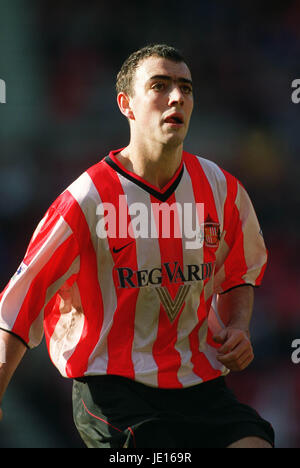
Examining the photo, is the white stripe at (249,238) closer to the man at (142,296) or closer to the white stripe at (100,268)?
the man at (142,296)

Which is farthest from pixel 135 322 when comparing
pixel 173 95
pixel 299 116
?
pixel 299 116

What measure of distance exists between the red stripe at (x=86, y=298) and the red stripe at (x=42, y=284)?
5 cm

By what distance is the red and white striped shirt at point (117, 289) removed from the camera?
192 cm

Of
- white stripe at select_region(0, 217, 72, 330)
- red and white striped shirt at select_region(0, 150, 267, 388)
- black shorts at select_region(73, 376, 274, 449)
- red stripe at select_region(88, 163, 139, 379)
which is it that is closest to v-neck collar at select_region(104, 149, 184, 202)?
red and white striped shirt at select_region(0, 150, 267, 388)

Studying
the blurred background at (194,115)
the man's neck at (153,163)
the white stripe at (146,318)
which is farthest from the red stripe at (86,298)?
the blurred background at (194,115)

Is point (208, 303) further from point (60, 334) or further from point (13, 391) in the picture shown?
point (13, 391)

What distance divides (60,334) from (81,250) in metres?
0.31

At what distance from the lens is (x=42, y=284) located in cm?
192

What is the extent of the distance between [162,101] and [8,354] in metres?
0.90

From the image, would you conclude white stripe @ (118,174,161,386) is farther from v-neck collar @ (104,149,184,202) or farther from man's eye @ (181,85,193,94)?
man's eye @ (181,85,193,94)

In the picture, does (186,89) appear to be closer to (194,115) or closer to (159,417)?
(159,417)

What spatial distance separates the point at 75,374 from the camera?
201 cm

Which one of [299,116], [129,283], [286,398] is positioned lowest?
[286,398]

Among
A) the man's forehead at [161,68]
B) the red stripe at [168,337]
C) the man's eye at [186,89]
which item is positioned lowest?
the red stripe at [168,337]
